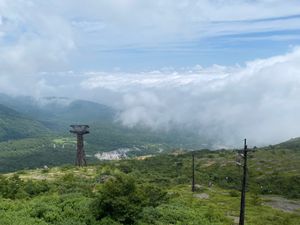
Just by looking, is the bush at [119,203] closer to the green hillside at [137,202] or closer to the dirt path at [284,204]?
the green hillside at [137,202]

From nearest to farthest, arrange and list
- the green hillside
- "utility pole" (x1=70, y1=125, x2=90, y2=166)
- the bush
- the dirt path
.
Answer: the bush, the green hillside, the dirt path, "utility pole" (x1=70, y1=125, x2=90, y2=166)

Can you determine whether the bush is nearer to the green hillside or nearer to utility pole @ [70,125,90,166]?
the green hillside

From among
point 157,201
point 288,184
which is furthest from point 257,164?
point 157,201

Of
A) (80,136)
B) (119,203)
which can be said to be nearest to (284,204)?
(119,203)

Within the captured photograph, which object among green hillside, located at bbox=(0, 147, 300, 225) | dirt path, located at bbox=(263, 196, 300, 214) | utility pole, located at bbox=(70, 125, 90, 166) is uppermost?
utility pole, located at bbox=(70, 125, 90, 166)

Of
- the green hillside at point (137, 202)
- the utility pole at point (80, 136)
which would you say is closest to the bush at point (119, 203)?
the green hillside at point (137, 202)

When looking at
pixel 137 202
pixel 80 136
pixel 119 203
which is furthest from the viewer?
pixel 80 136

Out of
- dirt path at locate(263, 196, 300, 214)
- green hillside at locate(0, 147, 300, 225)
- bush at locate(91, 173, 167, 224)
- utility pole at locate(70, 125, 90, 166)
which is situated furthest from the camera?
utility pole at locate(70, 125, 90, 166)

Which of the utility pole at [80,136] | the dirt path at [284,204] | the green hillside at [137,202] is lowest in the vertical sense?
the dirt path at [284,204]

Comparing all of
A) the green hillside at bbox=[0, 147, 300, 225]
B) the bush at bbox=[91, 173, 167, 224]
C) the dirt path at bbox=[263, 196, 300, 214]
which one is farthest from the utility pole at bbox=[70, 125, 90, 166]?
the bush at bbox=[91, 173, 167, 224]

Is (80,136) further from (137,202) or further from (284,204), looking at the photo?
(137,202)

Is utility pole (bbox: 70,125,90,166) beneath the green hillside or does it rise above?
above
